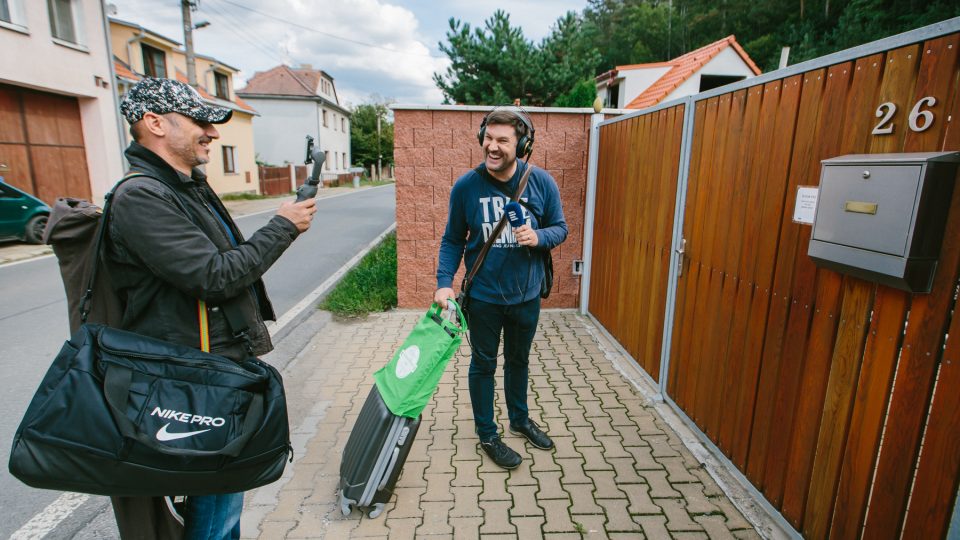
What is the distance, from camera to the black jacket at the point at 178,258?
1550 mm

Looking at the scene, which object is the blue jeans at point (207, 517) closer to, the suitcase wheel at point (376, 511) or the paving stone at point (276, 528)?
the paving stone at point (276, 528)

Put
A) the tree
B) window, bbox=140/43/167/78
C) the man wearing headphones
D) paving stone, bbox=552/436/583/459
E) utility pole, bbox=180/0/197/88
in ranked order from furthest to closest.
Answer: the tree → window, bbox=140/43/167/78 → utility pole, bbox=180/0/197/88 → paving stone, bbox=552/436/583/459 → the man wearing headphones

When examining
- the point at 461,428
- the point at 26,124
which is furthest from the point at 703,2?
the point at 461,428

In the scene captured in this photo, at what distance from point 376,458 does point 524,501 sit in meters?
0.86

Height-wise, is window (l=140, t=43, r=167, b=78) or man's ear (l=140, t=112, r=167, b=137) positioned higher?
window (l=140, t=43, r=167, b=78)

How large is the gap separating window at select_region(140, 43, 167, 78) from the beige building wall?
2957 millimetres

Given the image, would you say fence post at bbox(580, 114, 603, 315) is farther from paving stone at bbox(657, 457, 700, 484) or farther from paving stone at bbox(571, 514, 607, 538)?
paving stone at bbox(571, 514, 607, 538)

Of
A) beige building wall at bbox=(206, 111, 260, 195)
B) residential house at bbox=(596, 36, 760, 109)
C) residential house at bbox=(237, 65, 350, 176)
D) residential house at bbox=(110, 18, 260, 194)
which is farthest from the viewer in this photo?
residential house at bbox=(237, 65, 350, 176)

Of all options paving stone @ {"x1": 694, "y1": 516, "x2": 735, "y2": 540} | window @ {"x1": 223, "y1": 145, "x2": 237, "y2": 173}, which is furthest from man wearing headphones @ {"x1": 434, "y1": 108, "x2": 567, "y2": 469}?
window @ {"x1": 223, "y1": 145, "x2": 237, "y2": 173}

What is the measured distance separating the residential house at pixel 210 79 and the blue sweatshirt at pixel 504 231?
16.9 meters

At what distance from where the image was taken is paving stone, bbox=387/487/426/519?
104 inches

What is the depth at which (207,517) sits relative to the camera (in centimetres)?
187

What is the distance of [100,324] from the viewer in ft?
5.25

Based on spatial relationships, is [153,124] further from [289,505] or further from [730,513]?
[730,513]
